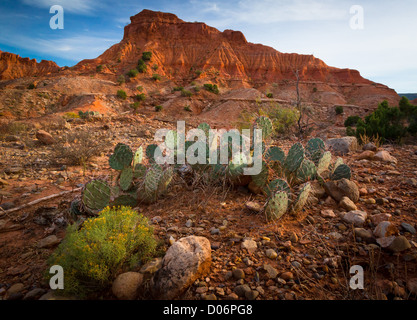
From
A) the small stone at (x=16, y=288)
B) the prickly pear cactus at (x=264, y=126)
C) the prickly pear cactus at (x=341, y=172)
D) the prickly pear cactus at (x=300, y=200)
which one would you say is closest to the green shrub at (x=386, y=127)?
the prickly pear cactus at (x=341, y=172)

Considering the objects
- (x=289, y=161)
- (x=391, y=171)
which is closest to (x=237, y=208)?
(x=289, y=161)

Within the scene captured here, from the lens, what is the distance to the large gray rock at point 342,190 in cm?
326

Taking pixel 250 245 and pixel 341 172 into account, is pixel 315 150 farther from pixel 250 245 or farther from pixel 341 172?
pixel 250 245

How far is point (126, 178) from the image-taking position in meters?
3.58

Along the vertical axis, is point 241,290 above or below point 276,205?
below

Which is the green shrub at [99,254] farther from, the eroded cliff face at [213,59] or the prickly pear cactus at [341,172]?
the eroded cliff face at [213,59]

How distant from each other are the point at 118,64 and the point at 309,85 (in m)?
27.8

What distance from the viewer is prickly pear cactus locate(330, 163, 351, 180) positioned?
372 cm

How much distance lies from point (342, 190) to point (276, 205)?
1.36 m

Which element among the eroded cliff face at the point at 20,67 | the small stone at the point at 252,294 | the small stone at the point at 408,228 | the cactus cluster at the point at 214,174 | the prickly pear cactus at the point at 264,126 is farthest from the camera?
the eroded cliff face at the point at 20,67

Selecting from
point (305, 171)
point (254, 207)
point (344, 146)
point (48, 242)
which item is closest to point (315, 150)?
point (305, 171)

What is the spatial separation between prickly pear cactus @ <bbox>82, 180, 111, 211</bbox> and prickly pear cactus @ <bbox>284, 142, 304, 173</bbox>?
2892 mm

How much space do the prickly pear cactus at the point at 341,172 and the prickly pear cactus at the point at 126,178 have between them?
3.59 m
